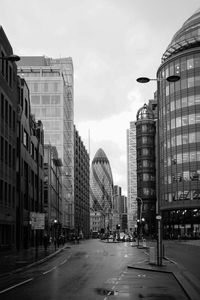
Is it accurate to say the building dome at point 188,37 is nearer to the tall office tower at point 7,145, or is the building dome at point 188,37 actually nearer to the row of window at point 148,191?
the row of window at point 148,191

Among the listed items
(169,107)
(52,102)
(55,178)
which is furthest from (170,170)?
(52,102)

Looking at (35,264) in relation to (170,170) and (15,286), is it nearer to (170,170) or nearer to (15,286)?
(15,286)

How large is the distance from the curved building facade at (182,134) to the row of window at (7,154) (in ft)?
172

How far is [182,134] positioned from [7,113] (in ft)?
201

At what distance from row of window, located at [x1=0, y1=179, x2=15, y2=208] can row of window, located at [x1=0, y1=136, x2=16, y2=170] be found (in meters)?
2.40

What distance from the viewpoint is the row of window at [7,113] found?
54.8m

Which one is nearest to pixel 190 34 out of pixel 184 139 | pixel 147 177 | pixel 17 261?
pixel 184 139

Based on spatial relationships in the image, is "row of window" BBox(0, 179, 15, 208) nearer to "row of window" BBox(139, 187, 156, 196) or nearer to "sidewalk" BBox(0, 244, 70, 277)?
"sidewalk" BBox(0, 244, 70, 277)

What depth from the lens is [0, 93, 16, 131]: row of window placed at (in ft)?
180

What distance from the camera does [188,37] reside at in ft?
377

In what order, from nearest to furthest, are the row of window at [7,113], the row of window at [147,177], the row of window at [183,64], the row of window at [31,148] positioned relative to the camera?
the row of window at [7,113], the row of window at [31,148], the row of window at [183,64], the row of window at [147,177]

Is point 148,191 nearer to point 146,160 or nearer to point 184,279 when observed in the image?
→ point 146,160

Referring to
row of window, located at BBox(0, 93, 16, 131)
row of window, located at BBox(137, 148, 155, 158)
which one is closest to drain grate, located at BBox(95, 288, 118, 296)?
row of window, located at BBox(0, 93, 16, 131)

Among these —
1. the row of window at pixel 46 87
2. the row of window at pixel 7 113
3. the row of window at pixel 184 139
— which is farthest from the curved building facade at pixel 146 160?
the row of window at pixel 7 113
